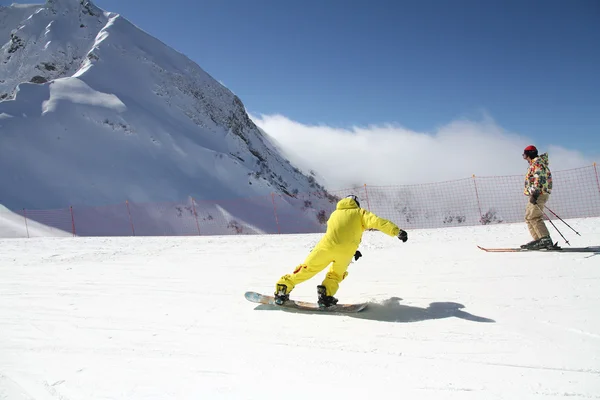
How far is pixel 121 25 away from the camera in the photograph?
141ft

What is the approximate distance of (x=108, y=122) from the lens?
29016mm

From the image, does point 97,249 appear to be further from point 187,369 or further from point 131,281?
point 187,369

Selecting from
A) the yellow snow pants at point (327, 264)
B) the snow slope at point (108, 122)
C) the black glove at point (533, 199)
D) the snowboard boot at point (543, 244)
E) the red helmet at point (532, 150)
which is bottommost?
the yellow snow pants at point (327, 264)

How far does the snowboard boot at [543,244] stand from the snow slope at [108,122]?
72.8 feet

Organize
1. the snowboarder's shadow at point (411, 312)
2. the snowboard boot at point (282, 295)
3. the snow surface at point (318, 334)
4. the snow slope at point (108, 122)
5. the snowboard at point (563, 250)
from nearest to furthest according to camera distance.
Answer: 1. the snow surface at point (318, 334)
2. the snowboarder's shadow at point (411, 312)
3. the snowboard boot at point (282, 295)
4. the snowboard at point (563, 250)
5. the snow slope at point (108, 122)

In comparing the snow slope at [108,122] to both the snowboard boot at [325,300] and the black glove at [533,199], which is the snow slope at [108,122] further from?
the snowboard boot at [325,300]

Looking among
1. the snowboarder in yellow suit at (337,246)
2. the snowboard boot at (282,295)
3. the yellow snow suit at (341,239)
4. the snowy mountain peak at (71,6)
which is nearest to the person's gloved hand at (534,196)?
the snowboarder in yellow suit at (337,246)

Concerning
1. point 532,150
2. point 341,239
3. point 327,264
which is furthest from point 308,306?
point 532,150

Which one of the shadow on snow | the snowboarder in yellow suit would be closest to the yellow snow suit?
the snowboarder in yellow suit

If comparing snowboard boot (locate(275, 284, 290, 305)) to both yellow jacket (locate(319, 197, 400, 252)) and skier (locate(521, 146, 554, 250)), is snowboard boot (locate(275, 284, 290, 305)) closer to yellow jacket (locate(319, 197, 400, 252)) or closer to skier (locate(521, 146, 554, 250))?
yellow jacket (locate(319, 197, 400, 252))

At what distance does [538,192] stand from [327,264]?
452cm

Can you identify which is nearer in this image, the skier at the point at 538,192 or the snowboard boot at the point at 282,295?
the snowboard boot at the point at 282,295

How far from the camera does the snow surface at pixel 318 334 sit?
259 centimetres

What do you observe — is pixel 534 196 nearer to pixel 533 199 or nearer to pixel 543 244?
pixel 533 199
